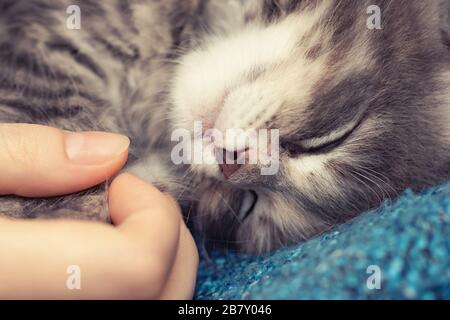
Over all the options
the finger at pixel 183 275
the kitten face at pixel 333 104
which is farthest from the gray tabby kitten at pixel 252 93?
the finger at pixel 183 275

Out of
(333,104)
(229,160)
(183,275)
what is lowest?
(183,275)

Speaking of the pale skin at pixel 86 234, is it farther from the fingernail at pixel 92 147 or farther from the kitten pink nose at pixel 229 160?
the kitten pink nose at pixel 229 160

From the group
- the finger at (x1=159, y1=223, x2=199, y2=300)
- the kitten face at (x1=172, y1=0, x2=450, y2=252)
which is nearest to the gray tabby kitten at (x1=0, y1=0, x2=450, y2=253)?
the kitten face at (x1=172, y1=0, x2=450, y2=252)

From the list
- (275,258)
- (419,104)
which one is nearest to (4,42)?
(275,258)

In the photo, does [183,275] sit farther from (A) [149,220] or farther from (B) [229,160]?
(B) [229,160]

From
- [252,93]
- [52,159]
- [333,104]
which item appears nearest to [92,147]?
[52,159]

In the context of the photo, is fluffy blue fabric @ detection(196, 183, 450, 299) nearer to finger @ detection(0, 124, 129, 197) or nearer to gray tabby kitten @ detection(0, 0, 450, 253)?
gray tabby kitten @ detection(0, 0, 450, 253)
